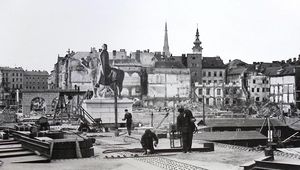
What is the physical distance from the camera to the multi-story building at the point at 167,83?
119219mm

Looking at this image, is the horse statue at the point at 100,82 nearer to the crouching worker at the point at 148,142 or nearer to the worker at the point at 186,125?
the worker at the point at 186,125

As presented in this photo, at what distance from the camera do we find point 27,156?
48.3ft

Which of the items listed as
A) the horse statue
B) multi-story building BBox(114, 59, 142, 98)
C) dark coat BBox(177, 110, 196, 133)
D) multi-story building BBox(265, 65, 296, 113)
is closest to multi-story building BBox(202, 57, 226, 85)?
multi-story building BBox(265, 65, 296, 113)

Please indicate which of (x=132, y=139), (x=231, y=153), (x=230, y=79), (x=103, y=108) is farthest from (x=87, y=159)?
(x=230, y=79)

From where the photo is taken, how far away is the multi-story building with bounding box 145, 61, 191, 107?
11922 centimetres

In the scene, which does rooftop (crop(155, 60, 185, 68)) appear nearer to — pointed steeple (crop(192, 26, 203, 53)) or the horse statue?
pointed steeple (crop(192, 26, 203, 53))

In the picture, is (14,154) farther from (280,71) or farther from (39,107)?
(280,71)

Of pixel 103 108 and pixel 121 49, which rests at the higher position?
pixel 121 49

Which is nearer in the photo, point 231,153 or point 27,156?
point 27,156

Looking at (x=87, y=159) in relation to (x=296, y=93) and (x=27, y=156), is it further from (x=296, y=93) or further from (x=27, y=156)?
(x=296, y=93)

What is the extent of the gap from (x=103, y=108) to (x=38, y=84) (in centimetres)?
15280

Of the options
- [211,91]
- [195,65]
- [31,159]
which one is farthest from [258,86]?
[31,159]

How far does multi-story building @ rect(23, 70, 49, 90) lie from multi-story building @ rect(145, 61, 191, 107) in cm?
7242

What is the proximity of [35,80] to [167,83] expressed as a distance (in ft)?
256
